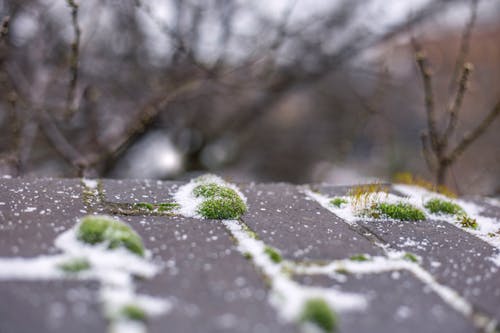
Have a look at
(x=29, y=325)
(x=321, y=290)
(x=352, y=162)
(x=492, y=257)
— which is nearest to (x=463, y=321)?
(x=321, y=290)

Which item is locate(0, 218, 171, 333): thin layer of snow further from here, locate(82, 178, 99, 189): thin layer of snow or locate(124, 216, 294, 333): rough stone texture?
locate(82, 178, 99, 189): thin layer of snow

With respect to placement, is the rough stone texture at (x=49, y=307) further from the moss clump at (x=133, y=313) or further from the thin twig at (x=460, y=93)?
the thin twig at (x=460, y=93)

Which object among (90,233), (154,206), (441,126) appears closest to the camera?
(90,233)

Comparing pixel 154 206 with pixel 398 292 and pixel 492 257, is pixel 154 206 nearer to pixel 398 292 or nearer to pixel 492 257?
pixel 398 292

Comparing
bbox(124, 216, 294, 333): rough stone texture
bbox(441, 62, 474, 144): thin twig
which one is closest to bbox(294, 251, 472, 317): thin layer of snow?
bbox(124, 216, 294, 333): rough stone texture

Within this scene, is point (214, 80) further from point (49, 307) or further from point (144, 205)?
point (49, 307)

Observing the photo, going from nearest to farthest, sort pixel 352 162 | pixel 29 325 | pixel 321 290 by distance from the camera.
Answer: pixel 29 325
pixel 321 290
pixel 352 162
